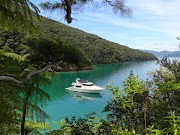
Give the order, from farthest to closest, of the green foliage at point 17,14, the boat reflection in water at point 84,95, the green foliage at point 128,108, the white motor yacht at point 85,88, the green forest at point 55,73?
the white motor yacht at point 85,88 < the boat reflection in water at point 84,95 < the green foliage at point 128,108 < the green forest at point 55,73 < the green foliage at point 17,14

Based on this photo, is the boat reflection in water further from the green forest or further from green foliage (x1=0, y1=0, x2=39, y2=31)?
green foliage (x1=0, y1=0, x2=39, y2=31)

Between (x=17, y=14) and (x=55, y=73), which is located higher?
(x=17, y=14)

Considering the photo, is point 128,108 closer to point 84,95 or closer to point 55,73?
point 55,73

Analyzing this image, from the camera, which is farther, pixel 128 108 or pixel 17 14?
pixel 128 108

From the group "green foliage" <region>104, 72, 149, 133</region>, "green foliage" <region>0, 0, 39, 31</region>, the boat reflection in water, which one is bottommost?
the boat reflection in water

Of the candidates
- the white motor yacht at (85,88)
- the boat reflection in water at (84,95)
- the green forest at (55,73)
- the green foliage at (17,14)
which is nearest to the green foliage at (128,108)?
the green forest at (55,73)

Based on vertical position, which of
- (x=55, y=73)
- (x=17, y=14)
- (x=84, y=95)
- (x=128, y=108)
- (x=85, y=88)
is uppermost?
(x=17, y=14)

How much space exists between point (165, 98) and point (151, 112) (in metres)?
0.46

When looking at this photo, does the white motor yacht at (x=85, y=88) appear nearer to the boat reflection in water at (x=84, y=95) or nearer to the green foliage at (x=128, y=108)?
the boat reflection in water at (x=84, y=95)

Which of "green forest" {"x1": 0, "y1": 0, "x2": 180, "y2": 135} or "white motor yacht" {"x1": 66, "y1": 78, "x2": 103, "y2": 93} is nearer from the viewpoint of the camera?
"green forest" {"x1": 0, "y1": 0, "x2": 180, "y2": 135}

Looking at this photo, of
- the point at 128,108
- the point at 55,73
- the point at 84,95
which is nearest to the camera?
the point at 128,108

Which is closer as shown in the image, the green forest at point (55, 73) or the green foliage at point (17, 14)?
the green foliage at point (17, 14)

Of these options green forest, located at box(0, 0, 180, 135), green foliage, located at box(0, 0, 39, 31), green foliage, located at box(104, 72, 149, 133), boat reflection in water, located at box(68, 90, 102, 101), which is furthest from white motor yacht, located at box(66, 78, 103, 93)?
green foliage, located at box(0, 0, 39, 31)

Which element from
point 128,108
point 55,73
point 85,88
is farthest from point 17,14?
point 85,88
